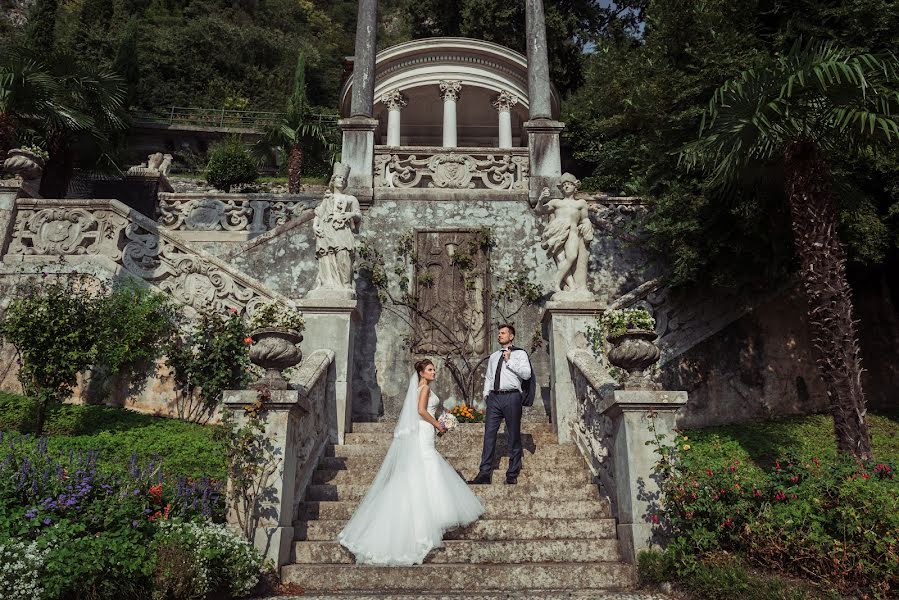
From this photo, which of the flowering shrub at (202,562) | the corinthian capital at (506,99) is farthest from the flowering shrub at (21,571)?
the corinthian capital at (506,99)

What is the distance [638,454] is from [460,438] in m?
2.74

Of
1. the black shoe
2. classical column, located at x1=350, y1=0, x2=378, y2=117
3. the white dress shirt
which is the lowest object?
the black shoe

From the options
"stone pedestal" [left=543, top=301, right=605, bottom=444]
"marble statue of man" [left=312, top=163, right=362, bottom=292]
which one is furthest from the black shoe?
"marble statue of man" [left=312, top=163, right=362, bottom=292]

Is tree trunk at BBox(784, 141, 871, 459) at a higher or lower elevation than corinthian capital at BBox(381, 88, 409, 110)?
lower

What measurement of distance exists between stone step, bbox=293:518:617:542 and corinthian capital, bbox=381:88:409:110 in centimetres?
1989

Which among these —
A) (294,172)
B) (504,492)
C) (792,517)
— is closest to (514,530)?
(504,492)

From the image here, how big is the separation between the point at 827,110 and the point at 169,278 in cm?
1015

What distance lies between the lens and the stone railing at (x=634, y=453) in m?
5.84

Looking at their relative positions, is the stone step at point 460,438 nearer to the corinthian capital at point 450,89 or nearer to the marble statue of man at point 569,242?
the marble statue of man at point 569,242

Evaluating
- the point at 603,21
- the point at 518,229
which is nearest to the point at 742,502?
the point at 518,229

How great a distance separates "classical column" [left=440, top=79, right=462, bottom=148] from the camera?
74.7 feet

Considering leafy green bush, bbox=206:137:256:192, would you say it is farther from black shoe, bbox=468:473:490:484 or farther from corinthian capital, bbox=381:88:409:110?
black shoe, bbox=468:473:490:484

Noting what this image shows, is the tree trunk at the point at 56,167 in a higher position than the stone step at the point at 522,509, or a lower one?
higher

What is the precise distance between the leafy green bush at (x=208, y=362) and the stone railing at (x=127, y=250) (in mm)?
532
